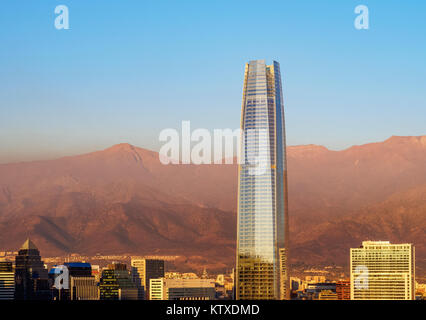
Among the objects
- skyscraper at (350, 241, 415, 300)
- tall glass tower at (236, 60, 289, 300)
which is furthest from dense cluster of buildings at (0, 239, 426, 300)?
tall glass tower at (236, 60, 289, 300)

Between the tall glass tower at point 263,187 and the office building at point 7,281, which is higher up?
the tall glass tower at point 263,187

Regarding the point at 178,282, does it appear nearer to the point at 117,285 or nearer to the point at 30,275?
the point at 117,285

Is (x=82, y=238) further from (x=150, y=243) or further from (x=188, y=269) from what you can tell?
(x=188, y=269)

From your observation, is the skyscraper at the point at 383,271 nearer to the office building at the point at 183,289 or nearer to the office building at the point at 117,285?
the office building at the point at 183,289

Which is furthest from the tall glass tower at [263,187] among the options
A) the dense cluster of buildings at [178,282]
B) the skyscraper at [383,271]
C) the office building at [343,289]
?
the skyscraper at [383,271]
